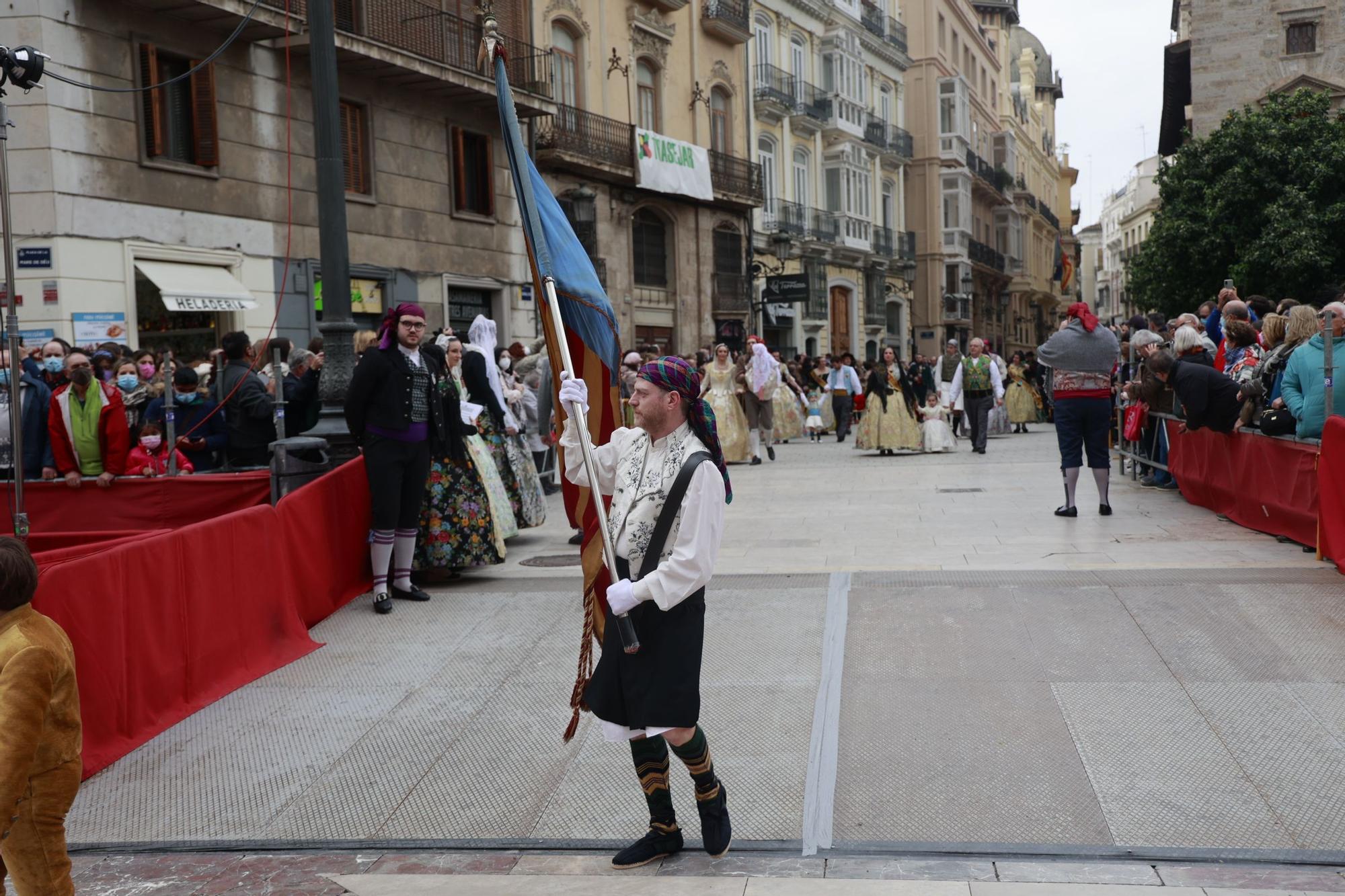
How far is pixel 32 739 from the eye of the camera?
330 cm

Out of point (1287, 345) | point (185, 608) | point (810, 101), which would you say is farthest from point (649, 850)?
point (810, 101)

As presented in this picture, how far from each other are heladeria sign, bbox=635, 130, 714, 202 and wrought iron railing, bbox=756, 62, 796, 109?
486cm

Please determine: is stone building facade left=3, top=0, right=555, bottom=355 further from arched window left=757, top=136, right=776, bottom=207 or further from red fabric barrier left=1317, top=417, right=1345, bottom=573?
arched window left=757, top=136, right=776, bottom=207

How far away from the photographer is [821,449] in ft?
67.3

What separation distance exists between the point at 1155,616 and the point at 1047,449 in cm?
1234

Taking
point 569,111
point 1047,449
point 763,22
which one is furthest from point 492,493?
point 763,22

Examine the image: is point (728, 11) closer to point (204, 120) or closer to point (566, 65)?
point (566, 65)

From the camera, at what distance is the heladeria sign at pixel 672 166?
2752 centimetres

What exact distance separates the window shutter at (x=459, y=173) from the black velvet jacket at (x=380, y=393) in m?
14.3

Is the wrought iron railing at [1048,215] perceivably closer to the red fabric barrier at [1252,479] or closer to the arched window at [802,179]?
the arched window at [802,179]

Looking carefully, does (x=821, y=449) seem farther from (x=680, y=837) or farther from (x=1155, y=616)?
(x=680, y=837)

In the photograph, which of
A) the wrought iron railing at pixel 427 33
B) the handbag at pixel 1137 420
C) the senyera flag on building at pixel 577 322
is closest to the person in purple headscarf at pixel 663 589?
the senyera flag on building at pixel 577 322

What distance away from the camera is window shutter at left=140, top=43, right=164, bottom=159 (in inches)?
595

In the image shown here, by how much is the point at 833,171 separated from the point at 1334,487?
34.1 metres
